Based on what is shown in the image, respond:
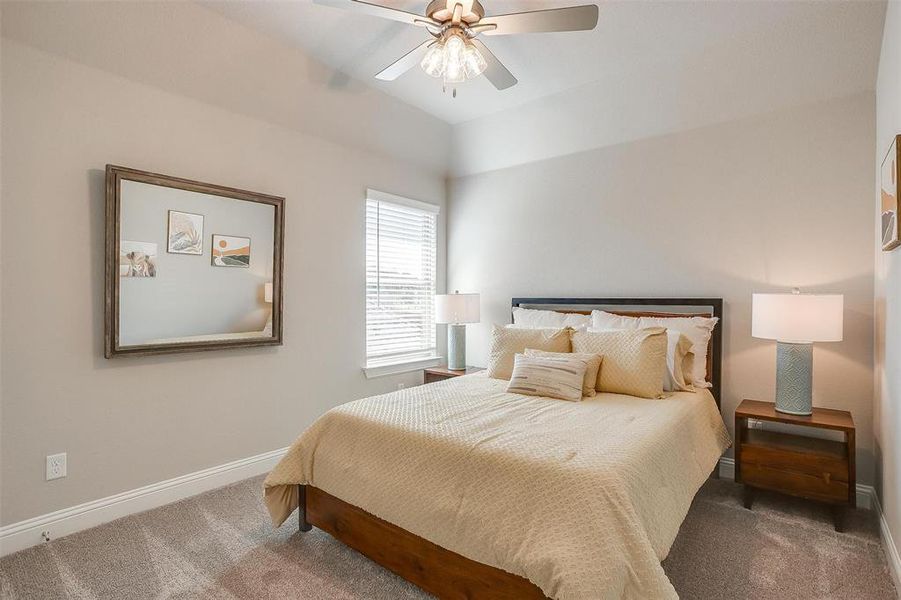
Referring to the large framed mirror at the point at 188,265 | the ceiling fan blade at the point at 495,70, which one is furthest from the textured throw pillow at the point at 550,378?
the large framed mirror at the point at 188,265

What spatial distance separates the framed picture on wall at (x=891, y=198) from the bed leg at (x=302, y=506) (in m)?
2.87

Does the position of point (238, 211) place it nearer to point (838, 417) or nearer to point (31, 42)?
point (31, 42)

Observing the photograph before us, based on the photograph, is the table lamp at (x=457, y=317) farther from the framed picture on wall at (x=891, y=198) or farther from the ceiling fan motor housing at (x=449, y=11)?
the framed picture on wall at (x=891, y=198)

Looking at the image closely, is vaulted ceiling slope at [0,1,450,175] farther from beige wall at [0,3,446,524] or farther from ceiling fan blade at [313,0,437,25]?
ceiling fan blade at [313,0,437,25]

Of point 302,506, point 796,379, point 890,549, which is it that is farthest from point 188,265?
point 890,549

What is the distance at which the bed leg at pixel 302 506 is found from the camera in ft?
7.84

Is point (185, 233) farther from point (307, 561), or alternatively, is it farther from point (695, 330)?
point (695, 330)

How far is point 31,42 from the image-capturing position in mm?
2223

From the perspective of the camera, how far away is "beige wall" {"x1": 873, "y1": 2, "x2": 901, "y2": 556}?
78.2 inches

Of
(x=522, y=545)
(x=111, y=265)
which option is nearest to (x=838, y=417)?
(x=522, y=545)

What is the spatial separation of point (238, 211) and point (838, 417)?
3.78m

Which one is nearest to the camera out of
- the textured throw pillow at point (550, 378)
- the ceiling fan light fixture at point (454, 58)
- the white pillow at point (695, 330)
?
the ceiling fan light fixture at point (454, 58)

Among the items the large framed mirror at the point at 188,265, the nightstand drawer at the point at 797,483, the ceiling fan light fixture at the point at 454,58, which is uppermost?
→ the ceiling fan light fixture at the point at 454,58

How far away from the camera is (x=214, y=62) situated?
272 centimetres
